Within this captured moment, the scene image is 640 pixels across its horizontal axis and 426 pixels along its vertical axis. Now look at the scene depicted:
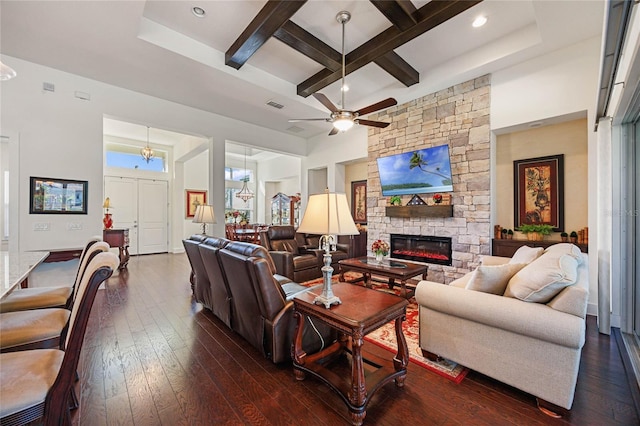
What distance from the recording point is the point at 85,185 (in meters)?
4.39

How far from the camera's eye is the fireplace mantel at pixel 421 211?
4.65 meters

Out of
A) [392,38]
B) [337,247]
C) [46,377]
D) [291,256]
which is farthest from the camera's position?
[337,247]

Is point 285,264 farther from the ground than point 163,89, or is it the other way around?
point 163,89

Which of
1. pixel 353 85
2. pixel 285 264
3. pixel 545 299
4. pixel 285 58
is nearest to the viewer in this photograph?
pixel 545 299

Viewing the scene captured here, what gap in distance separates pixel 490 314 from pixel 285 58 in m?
4.24

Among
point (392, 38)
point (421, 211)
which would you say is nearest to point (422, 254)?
point (421, 211)

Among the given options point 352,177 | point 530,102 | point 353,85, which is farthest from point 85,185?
point 530,102

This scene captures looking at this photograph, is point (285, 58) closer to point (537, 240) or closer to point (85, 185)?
point (85, 185)

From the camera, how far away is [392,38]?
135 inches

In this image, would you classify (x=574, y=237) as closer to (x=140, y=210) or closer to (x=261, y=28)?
(x=261, y=28)

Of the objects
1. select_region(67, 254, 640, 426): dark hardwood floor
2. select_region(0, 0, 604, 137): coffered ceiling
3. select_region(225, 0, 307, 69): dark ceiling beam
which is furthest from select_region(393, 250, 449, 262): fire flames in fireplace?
select_region(225, 0, 307, 69): dark ceiling beam

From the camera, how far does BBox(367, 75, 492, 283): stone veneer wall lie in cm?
429

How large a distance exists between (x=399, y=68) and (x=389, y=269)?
3.14 meters

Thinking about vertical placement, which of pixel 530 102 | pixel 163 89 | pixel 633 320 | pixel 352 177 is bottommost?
pixel 633 320
